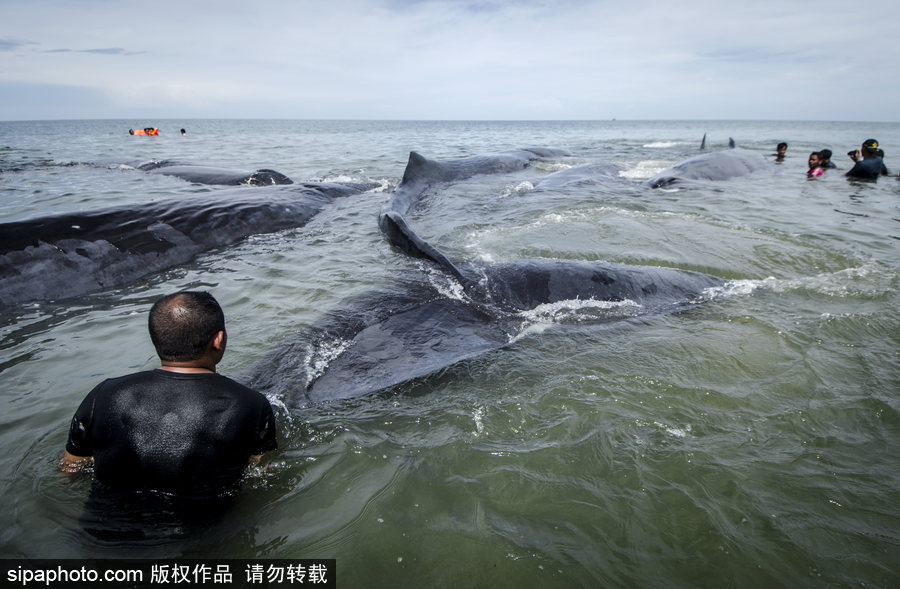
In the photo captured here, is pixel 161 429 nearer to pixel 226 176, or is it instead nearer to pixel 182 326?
pixel 182 326

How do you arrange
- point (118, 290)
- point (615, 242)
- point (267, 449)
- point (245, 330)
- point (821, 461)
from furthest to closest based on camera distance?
point (615, 242) → point (118, 290) → point (245, 330) → point (821, 461) → point (267, 449)

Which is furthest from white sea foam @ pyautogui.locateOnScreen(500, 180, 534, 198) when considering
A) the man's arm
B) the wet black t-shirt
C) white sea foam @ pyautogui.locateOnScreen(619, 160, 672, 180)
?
the man's arm

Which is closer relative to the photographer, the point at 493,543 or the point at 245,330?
the point at 493,543

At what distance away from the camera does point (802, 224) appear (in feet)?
29.4

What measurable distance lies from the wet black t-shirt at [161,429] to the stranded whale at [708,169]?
1264 cm

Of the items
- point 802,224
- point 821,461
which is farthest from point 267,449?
point 802,224

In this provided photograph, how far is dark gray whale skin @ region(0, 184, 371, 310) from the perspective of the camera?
504 centimetres

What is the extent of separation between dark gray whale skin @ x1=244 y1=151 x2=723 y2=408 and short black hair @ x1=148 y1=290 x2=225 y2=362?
1.02m

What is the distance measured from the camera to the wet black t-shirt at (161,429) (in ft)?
7.08

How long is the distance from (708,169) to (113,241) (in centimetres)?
1502

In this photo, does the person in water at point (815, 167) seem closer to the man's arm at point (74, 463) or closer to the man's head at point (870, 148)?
the man's head at point (870, 148)

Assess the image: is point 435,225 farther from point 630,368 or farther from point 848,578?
point 848,578

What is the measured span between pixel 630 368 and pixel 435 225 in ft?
18.4

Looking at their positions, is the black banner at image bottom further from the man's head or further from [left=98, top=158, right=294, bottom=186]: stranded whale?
the man's head
